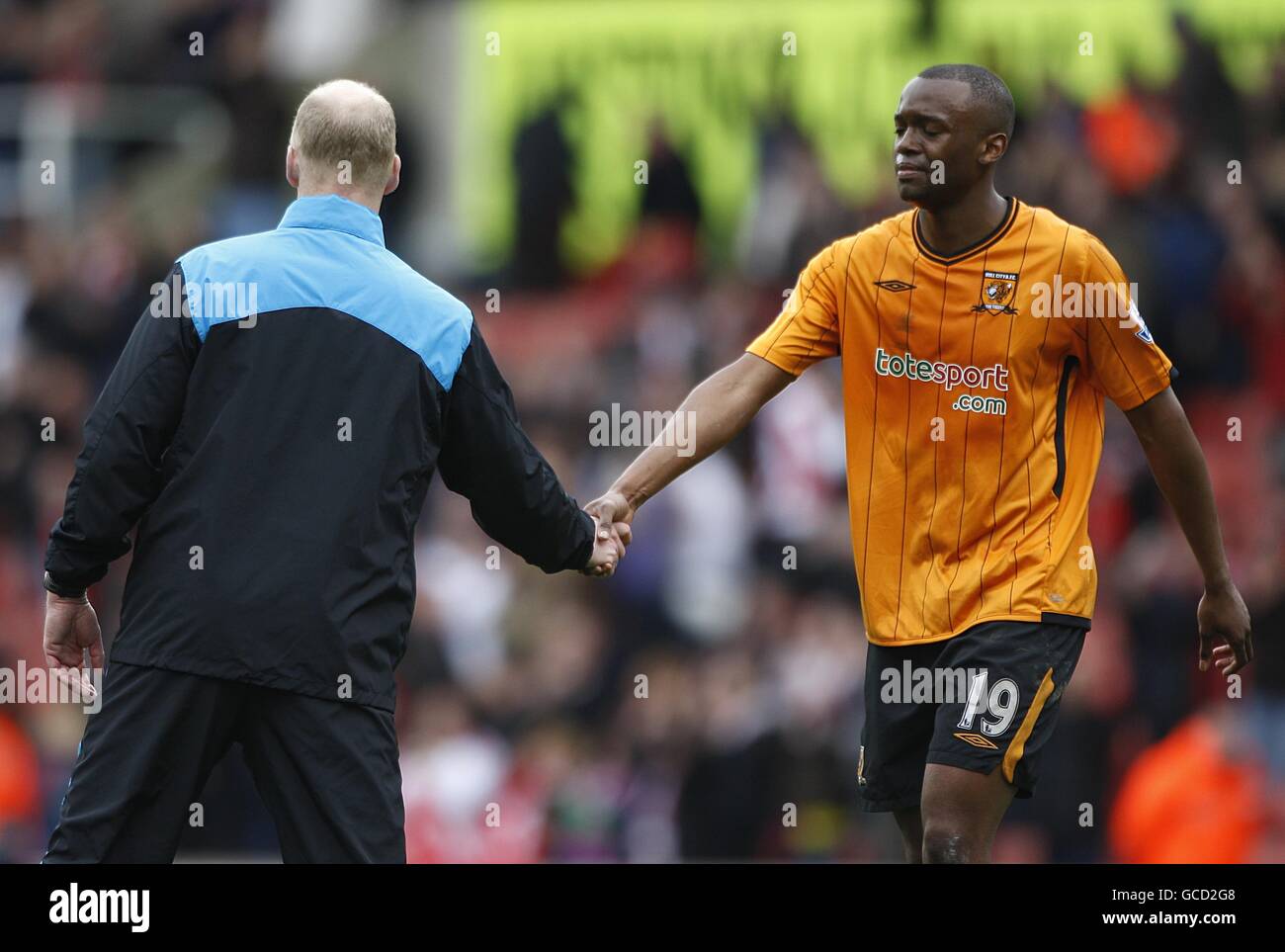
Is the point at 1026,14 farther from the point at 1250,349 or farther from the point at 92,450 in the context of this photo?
the point at 92,450

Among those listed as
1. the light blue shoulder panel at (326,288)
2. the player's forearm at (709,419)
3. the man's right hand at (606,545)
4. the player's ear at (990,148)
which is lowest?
the man's right hand at (606,545)

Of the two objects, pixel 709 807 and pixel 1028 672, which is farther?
pixel 709 807

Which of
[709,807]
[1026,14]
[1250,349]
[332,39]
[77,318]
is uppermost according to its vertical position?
[332,39]

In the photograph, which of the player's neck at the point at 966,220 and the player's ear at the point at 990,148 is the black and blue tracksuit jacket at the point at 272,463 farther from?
the player's ear at the point at 990,148

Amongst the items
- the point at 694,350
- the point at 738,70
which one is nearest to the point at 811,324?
the point at 694,350

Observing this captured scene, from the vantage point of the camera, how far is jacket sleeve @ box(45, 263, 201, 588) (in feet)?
17.8

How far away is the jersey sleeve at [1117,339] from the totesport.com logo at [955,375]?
0.28 meters

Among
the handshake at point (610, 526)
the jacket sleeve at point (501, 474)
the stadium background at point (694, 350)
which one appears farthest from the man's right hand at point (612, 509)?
the stadium background at point (694, 350)

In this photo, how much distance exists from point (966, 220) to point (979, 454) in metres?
0.69

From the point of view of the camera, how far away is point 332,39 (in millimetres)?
16297

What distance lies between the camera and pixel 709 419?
21.7ft

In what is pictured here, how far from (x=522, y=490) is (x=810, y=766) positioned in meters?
5.03

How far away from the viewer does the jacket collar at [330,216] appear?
5734mm

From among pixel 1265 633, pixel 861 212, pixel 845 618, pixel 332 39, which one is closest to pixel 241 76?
pixel 332 39
